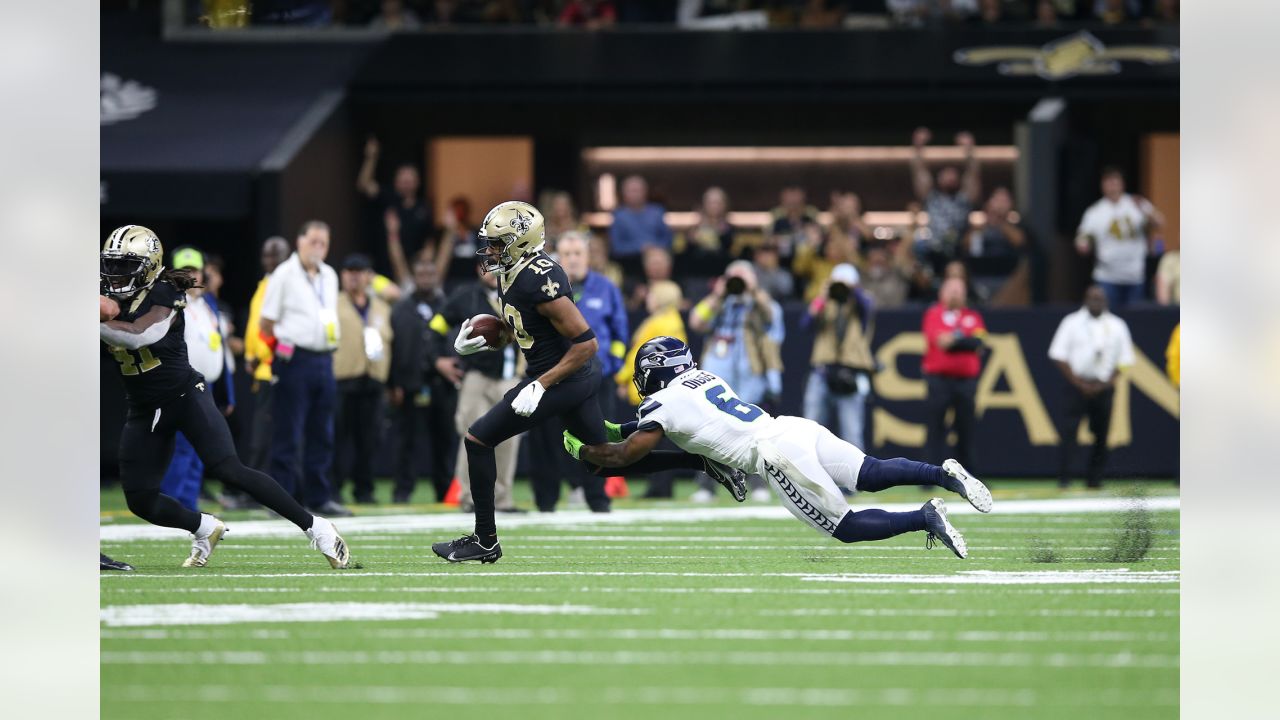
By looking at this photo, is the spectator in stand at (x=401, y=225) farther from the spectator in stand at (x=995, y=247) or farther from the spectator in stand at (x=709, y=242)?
the spectator in stand at (x=995, y=247)

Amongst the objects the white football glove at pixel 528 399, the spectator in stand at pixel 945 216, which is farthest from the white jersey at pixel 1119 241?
the white football glove at pixel 528 399

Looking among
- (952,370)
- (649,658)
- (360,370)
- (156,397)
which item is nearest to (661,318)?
(360,370)

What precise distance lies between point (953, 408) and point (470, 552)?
740 centimetres

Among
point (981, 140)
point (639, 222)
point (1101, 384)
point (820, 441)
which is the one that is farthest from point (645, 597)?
point (981, 140)

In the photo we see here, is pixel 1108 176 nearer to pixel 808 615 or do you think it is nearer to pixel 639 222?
pixel 639 222

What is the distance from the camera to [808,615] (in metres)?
7.41

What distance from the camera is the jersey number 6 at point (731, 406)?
895cm

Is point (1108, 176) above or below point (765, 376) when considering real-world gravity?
above

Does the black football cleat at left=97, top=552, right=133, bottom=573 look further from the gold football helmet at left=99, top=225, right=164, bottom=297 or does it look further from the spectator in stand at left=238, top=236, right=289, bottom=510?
the spectator in stand at left=238, top=236, right=289, bottom=510

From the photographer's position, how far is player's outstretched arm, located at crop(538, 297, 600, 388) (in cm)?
932

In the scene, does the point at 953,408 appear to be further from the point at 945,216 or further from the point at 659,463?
the point at 659,463

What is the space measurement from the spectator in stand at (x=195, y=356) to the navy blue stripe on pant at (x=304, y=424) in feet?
1.42

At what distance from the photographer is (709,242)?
1880cm
